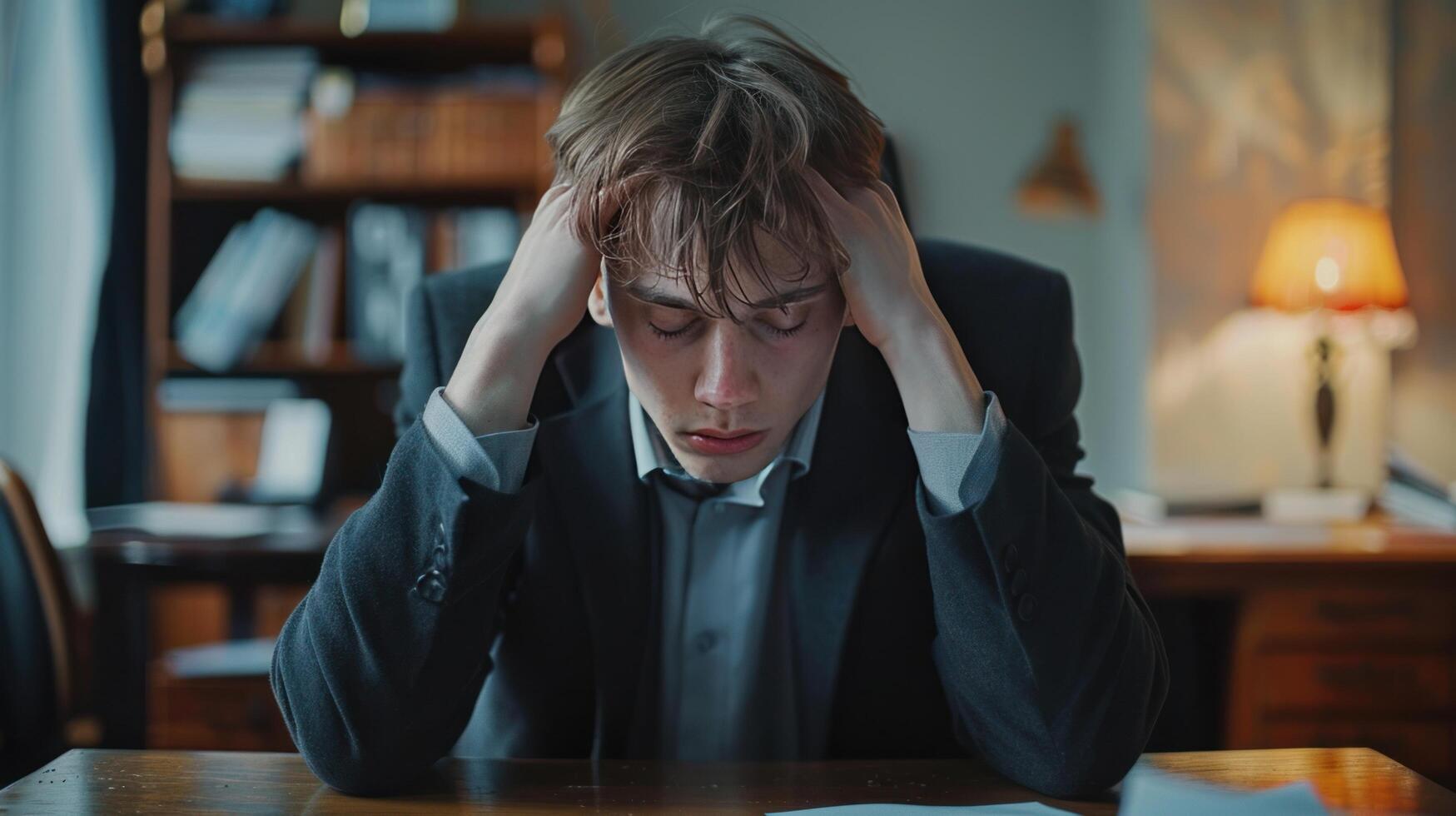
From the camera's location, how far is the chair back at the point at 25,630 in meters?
1.54

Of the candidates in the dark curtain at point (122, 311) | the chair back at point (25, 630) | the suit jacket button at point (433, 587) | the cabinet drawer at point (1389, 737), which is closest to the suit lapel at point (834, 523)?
the suit jacket button at point (433, 587)

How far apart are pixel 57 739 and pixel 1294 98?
2.89 metres

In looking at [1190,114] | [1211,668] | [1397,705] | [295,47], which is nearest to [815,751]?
[1211,668]

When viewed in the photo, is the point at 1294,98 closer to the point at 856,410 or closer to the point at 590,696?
the point at 856,410

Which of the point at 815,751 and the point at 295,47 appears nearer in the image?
the point at 815,751

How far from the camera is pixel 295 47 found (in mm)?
3010

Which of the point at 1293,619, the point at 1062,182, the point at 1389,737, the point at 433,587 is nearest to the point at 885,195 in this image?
the point at 433,587

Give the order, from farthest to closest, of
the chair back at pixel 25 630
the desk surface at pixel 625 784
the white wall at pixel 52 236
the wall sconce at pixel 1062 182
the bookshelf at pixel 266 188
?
the wall sconce at pixel 1062 182, the bookshelf at pixel 266 188, the white wall at pixel 52 236, the chair back at pixel 25 630, the desk surface at pixel 625 784

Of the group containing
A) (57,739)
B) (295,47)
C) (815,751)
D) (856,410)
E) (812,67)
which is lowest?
(57,739)

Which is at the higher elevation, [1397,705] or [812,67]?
[812,67]

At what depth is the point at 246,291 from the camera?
116 inches

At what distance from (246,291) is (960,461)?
2.42 metres

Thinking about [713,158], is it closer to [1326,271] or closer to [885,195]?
[885,195]

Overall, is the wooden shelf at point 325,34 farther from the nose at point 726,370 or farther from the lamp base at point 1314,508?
the nose at point 726,370
